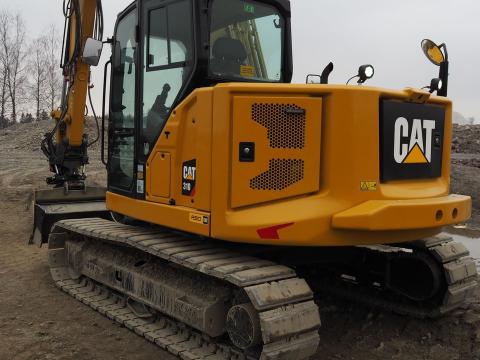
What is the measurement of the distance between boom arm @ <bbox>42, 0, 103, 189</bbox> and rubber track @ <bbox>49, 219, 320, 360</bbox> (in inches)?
103

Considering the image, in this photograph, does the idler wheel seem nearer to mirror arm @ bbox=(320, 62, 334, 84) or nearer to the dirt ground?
the dirt ground

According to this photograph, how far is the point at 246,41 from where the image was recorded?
4.40 meters

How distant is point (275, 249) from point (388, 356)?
1.20 meters

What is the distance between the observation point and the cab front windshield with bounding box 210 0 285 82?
4.17 metres

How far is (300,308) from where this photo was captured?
3471 millimetres

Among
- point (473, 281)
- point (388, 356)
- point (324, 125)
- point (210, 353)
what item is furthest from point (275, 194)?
point (473, 281)

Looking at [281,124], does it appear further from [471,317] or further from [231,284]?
→ [471,317]

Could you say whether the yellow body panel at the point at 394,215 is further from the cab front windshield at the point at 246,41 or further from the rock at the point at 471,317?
the cab front windshield at the point at 246,41

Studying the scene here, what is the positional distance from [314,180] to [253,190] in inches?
16.7

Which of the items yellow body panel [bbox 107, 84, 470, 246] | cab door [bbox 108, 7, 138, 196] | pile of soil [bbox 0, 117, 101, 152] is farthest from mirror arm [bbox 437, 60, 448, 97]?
pile of soil [bbox 0, 117, 101, 152]

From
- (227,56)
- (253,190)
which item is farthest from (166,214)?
(227,56)

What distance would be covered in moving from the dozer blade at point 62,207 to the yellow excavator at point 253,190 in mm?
1453

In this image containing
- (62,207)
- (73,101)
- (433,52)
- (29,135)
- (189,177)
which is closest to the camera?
(189,177)

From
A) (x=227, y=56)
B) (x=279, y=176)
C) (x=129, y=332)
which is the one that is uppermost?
(x=227, y=56)
